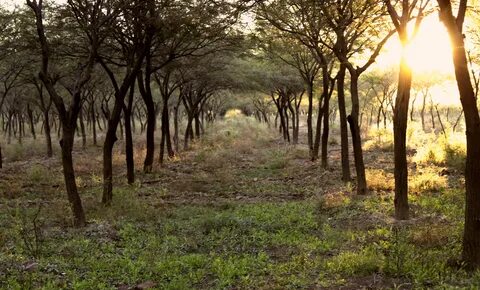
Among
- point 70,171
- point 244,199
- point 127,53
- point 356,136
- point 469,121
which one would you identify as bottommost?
point 244,199

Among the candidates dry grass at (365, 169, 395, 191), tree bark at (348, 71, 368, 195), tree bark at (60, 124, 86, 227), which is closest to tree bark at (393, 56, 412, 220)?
tree bark at (348, 71, 368, 195)

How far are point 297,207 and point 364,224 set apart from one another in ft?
8.58

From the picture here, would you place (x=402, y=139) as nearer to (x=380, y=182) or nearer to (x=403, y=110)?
(x=403, y=110)

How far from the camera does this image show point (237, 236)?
33.8 ft

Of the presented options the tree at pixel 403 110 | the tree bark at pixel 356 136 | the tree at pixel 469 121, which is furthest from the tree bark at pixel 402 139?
the tree at pixel 469 121

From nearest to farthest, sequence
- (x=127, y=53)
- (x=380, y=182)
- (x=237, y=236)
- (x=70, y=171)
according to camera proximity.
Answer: (x=237, y=236) < (x=70, y=171) < (x=380, y=182) < (x=127, y=53)

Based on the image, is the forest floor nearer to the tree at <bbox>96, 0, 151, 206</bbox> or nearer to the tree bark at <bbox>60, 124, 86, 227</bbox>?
the tree bark at <bbox>60, 124, 86, 227</bbox>

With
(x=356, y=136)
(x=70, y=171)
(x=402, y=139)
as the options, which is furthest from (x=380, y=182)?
(x=70, y=171)

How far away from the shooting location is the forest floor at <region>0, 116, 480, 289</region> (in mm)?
7266

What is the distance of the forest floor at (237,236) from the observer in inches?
286

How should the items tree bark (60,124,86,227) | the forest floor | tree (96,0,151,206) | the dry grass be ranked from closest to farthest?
1. the forest floor
2. tree bark (60,124,86,227)
3. tree (96,0,151,206)
4. the dry grass

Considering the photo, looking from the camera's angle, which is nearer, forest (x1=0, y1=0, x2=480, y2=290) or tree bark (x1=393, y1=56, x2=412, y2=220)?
Answer: forest (x1=0, y1=0, x2=480, y2=290)

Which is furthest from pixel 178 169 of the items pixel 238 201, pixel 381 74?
pixel 381 74

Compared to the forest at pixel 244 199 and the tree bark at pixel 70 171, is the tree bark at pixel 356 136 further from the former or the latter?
the tree bark at pixel 70 171
